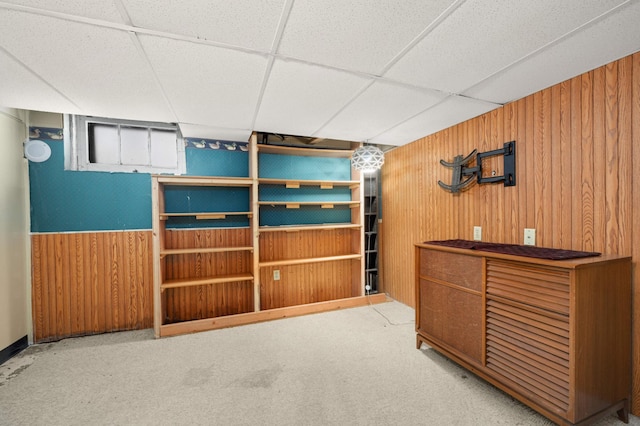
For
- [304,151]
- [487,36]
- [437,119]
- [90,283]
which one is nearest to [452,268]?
[437,119]

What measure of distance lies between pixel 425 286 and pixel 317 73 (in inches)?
82.5

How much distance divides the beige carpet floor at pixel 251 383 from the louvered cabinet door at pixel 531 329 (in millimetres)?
273

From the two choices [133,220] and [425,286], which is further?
[133,220]

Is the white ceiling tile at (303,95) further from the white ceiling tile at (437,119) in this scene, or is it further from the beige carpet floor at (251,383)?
the beige carpet floor at (251,383)

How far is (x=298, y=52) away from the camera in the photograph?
1.55 meters

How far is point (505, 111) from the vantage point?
7.63 ft

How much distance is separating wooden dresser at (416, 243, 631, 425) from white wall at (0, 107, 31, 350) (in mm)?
4197

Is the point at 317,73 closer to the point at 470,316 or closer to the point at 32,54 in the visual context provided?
the point at 32,54

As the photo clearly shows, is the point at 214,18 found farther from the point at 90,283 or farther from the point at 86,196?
the point at 90,283

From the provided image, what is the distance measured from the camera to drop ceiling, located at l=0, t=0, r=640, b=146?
1.23 meters

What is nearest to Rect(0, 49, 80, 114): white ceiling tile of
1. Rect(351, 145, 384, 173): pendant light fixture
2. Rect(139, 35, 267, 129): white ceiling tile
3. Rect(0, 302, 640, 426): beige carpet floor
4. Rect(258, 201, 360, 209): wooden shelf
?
Rect(139, 35, 267, 129): white ceiling tile

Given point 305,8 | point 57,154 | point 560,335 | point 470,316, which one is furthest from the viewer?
point 57,154

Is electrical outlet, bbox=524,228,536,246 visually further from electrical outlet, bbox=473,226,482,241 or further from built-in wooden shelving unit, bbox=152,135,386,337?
built-in wooden shelving unit, bbox=152,135,386,337

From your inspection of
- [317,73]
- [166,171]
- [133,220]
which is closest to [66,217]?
[133,220]
